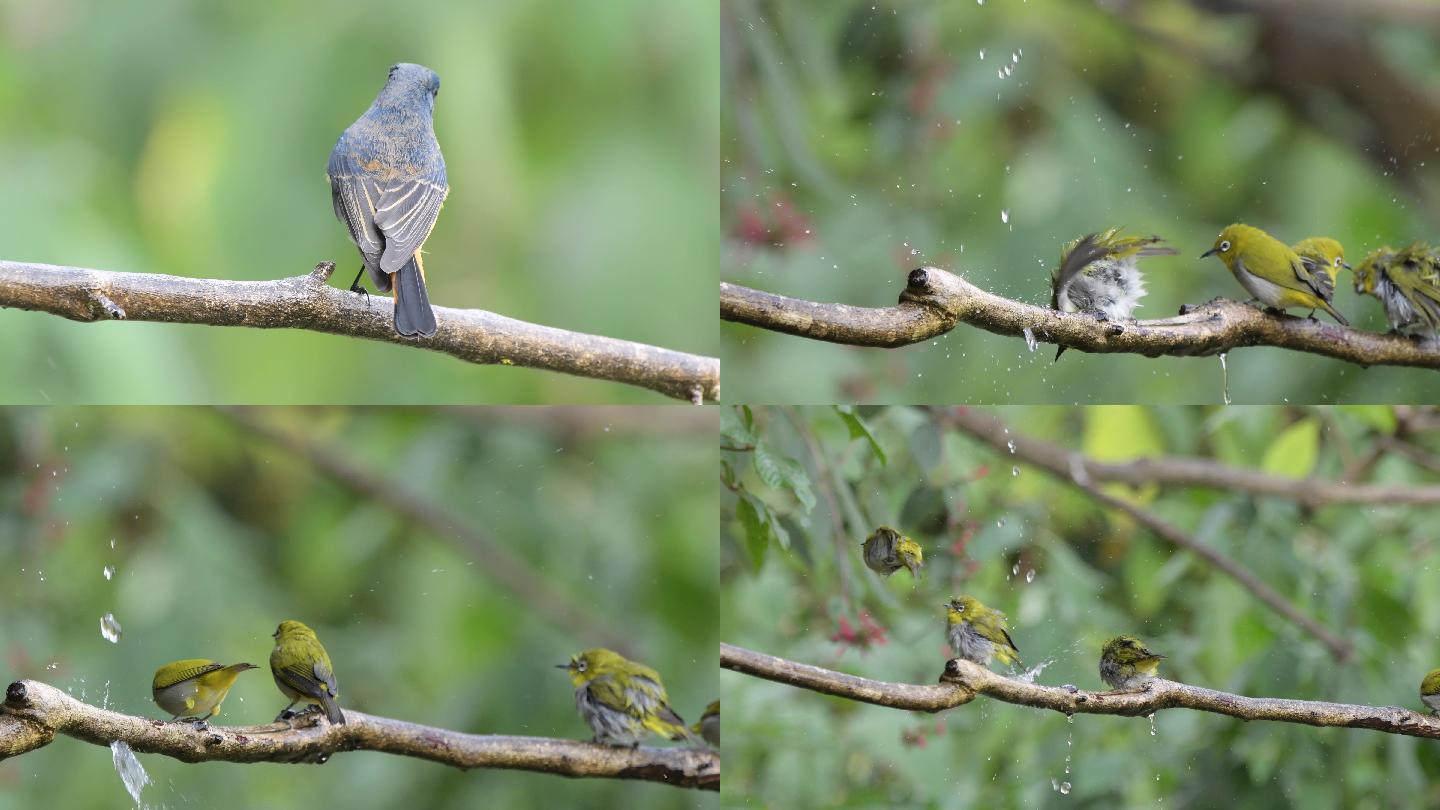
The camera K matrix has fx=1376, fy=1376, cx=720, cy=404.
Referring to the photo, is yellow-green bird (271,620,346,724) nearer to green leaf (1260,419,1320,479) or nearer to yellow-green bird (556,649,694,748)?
yellow-green bird (556,649,694,748)

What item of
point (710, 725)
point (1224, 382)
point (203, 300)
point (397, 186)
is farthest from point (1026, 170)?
point (203, 300)

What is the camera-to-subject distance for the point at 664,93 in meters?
2.02

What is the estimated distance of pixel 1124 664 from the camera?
1.59 meters

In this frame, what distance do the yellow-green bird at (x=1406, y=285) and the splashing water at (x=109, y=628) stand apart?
142 centimetres

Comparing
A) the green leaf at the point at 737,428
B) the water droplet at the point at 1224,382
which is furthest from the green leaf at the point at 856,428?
the water droplet at the point at 1224,382

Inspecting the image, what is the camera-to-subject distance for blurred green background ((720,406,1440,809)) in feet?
4.86

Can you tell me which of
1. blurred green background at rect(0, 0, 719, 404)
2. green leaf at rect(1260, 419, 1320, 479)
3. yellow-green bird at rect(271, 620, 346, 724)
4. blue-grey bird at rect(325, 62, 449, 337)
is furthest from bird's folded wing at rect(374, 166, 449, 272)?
green leaf at rect(1260, 419, 1320, 479)

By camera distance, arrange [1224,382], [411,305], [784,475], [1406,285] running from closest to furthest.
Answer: [411,305], [784,475], [1406,285], [1224,382]

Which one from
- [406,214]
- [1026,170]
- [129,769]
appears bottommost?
[129,769]

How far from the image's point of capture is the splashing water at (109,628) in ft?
4.62

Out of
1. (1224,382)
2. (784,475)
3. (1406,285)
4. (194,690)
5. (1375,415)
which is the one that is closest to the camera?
(194,690)

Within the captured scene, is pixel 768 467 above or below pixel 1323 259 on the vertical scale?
below

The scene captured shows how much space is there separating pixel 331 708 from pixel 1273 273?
1.09 meters

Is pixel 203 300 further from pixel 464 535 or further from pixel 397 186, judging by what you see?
pixel 464 535
